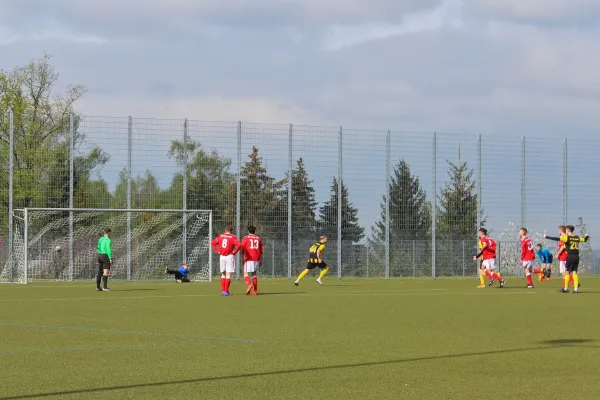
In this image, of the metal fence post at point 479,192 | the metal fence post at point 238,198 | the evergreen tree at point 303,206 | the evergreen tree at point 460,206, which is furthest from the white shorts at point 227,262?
the metal fence post at point 479,192

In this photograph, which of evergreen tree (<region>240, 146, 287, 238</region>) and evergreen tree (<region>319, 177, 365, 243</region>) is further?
evergreen tree (<region>319, 177, 365, 243</region>)

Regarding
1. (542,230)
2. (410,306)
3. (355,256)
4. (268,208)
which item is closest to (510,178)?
(542,230)

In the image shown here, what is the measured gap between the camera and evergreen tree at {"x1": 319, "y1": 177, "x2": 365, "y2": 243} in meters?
45.0

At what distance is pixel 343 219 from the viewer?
4547 cm

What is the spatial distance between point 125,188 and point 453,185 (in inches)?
605

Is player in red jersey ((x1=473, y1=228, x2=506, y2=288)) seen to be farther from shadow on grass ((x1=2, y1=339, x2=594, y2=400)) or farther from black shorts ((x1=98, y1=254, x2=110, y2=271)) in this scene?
shadow on grass ((x1=2, y1=339, x2=594, y2=400))

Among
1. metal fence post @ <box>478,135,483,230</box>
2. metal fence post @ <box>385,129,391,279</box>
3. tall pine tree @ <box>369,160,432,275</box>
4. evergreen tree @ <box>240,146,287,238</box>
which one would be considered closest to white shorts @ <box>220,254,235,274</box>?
evergreen tree @ <box>240,146,287,238</box>

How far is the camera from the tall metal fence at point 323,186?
41.8 metres

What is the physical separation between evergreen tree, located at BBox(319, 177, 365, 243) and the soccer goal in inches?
212

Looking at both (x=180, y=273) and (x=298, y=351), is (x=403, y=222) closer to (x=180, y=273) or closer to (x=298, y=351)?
(x=180, y=273)

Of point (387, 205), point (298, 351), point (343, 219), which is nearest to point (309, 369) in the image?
point (298, 351)

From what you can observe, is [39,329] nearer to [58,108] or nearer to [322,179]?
[322,179]

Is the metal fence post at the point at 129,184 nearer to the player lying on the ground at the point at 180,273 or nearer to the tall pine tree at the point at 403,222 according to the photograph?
the player lying on the ground at the point at 180,273

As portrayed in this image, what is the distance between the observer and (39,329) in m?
15.6
